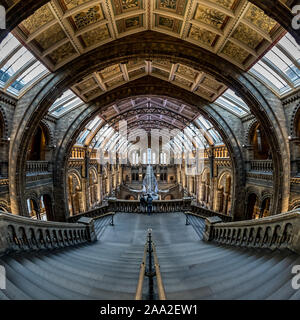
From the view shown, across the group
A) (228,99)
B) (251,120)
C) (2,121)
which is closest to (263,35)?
(228,99)

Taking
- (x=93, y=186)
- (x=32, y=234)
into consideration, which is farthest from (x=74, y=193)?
(x=32, y=234)

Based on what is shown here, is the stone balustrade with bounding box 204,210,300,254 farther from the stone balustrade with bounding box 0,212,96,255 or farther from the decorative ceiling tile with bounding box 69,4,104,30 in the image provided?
the decorative ceiling tile with bounding box 69,4,104,30

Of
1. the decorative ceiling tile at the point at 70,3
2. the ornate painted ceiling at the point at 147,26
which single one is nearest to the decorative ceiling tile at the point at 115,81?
the ornate painted ceiling at the point at 147,26

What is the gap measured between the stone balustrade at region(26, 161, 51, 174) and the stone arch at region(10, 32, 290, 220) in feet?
5.56

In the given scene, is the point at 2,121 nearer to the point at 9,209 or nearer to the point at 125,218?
the point at 9,209

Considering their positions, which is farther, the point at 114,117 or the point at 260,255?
the point at 114,117

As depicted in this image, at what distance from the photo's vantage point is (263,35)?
683cm

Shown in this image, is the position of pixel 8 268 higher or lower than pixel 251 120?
lower

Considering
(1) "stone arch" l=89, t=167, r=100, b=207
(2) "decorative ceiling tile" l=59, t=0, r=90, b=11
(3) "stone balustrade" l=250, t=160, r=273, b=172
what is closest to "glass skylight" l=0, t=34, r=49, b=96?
(2) "decorative ceiling tile" l=59, t=0, r=90, b=11

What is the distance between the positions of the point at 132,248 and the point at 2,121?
9056mm

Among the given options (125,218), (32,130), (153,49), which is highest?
(153,49)

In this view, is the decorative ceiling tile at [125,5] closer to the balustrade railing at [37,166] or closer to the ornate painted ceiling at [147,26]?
the ornate painted ceiling at [147,26]

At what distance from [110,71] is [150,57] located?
3529mm
